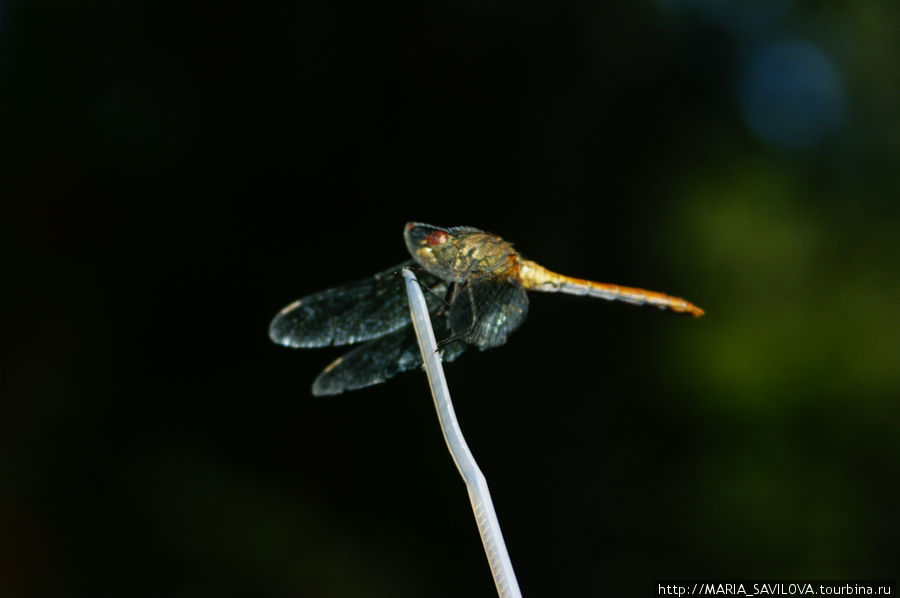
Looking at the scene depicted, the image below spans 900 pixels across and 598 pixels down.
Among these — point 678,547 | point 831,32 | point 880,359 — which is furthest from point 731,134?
point 678,547

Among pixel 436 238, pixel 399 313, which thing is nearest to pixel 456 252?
pixel 436 238

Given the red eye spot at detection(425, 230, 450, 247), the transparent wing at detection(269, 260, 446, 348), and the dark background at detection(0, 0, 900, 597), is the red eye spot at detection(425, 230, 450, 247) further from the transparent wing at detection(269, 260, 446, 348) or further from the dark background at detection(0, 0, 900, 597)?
the dark background at detection(0, 0, 900, 597)

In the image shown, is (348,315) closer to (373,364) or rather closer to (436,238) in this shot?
(373,364)

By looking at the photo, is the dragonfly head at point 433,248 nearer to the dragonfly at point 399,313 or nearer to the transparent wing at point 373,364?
the dragonfly at point 399,313

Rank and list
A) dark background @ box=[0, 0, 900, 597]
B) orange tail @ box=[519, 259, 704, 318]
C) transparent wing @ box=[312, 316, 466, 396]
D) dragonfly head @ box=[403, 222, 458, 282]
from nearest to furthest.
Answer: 1. dragonfly head @ box=[403, 222, 458, 282]
2. transparent wing @ box=[312, 316, 466, 396]
3. orange tail @ box=[519, 259, 704, 318]
4. dark background @ box=[0, 0, 900, 597]

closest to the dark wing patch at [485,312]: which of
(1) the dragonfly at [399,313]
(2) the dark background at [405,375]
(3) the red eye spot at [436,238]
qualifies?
(1) the dragonfly at [399,313]

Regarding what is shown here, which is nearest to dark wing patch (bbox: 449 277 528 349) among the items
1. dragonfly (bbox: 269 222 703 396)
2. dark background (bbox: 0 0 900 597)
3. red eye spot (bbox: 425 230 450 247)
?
dragonfly (bbox: 269 222 703 396)
